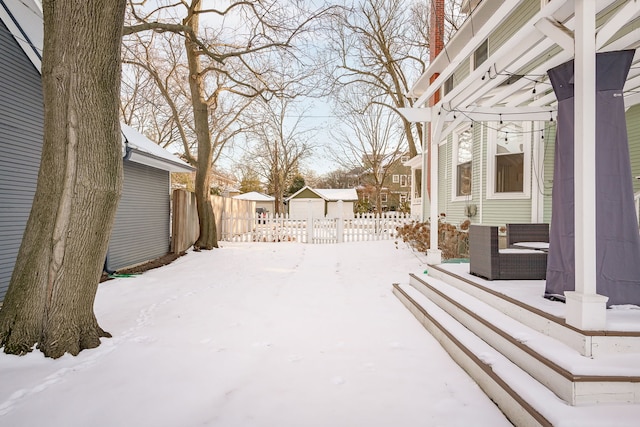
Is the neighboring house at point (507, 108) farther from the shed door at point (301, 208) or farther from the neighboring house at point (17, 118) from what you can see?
the shed door at point (301, 208)

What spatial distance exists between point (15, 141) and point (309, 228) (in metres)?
8.87

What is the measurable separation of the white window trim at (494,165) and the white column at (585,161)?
4414mm

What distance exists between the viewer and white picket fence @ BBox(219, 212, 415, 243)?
12711 millimetres

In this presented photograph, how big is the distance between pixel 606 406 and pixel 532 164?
5180 mm

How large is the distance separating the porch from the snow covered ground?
0.17 meters

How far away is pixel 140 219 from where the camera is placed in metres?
7.81

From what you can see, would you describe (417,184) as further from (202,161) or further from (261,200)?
(261,200)

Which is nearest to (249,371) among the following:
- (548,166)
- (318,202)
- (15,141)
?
(15,141)

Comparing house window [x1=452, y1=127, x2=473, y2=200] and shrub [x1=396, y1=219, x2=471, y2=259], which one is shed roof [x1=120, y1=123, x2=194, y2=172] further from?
house window [x1=452, y1=127, x2=473, y2=200]

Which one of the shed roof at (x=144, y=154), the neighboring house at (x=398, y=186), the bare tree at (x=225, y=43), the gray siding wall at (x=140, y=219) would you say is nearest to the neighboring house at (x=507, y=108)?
the bare tree at (x=225, y=43)

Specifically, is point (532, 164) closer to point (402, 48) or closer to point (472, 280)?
point (472, 280)

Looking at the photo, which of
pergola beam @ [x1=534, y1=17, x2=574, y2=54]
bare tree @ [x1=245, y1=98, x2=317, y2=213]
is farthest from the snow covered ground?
bare tree @ [x1=245, y1=98, x2=317, y2=213]

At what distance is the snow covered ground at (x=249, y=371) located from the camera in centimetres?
212

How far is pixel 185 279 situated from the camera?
248 inches
